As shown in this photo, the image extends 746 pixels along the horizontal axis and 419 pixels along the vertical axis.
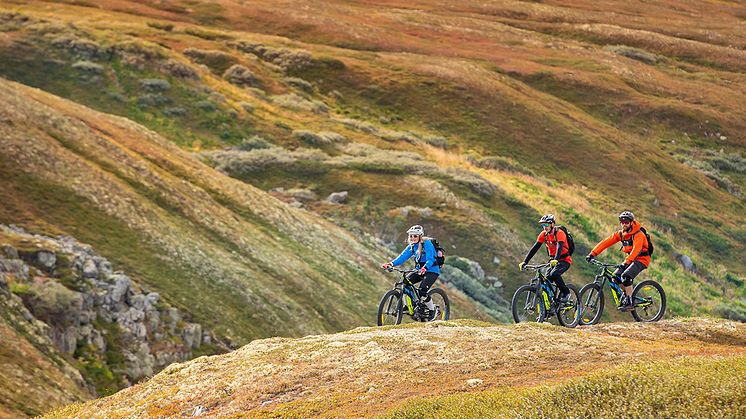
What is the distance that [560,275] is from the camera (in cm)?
2341

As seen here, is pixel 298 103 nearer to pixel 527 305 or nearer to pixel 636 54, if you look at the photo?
pixel 527 305

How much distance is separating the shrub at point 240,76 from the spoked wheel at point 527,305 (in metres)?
63.6

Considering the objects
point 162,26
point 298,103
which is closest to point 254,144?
point 298,103

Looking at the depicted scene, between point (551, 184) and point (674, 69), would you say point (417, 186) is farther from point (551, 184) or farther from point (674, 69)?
point (674, 69)

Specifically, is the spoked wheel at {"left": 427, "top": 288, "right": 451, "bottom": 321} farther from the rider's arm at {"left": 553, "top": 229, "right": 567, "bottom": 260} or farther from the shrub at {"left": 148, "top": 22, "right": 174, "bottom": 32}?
the shrub at {"left": 148, "top": 22, "right": 174, "bottom": 32}

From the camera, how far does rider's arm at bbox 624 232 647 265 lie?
912 inches

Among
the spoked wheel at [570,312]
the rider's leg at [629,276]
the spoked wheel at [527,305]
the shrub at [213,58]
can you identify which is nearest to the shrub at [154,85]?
the shrub at [213,58]

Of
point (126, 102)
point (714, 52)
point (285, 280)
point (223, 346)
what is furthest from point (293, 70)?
point (714, 52)

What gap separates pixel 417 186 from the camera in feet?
198

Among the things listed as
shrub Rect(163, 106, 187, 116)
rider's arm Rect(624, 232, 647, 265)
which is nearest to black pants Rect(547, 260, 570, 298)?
rider's arm Rect(624, 232, 647, 265)

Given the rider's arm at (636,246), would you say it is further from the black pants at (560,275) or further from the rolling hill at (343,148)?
the rolling hill at (343,148)

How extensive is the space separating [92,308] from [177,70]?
169 ft

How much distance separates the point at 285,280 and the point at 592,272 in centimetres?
2687

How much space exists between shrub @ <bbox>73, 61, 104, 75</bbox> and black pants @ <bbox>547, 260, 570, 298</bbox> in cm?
5756
